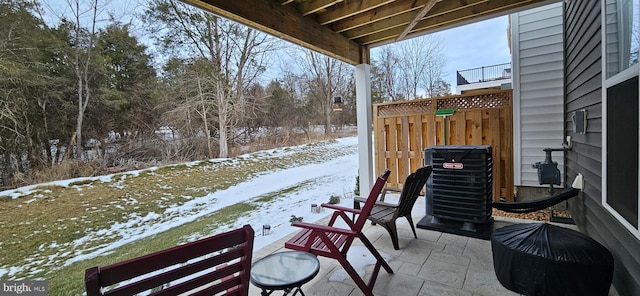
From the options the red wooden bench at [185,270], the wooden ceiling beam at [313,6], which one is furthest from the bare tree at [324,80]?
the red wooden bench at [185,270]

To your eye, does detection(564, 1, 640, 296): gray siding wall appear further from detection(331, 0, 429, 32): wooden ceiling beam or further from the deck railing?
the deck railing

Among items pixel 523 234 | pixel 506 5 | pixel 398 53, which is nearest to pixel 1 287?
pixel 523 234

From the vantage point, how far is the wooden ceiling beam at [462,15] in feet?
9.53

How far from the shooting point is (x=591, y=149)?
2338 mm

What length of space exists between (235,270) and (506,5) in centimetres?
360

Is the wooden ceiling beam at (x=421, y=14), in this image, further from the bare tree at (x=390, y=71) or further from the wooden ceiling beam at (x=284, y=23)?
the bare tree at (x=390, y=71)

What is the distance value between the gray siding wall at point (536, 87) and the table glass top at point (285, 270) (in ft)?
13.8

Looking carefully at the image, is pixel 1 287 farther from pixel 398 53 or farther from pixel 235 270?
pixel 398 53

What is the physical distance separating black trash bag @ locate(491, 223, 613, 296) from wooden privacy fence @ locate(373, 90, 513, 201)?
7.15ft

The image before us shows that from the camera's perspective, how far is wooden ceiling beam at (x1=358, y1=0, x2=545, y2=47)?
9.53ft

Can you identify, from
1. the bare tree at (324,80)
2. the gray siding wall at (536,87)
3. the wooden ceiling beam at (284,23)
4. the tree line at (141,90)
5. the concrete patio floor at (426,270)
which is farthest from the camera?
the bare tree at (324,80)

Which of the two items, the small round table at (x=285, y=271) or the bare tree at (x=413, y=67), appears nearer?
the small round table at (x=285, y=271)

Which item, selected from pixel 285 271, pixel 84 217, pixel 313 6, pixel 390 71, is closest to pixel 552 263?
pixel 285 271

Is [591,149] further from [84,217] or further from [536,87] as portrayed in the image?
[84,217]
